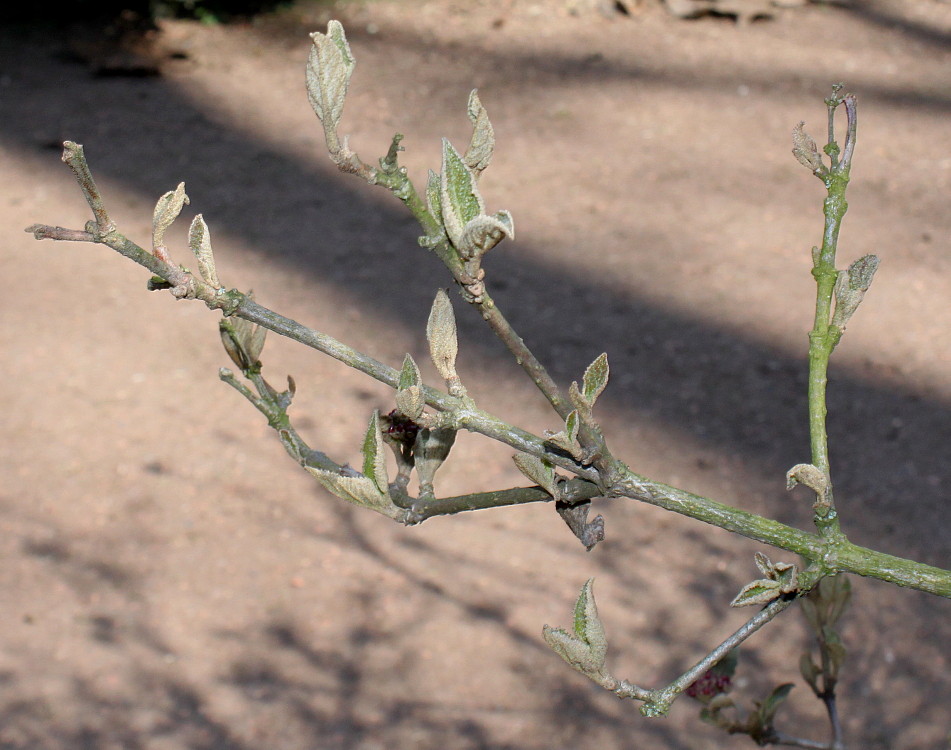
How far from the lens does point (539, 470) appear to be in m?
0.79

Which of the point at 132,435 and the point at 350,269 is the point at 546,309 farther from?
the point at 132,435

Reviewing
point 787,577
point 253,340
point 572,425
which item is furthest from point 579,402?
point 253,340

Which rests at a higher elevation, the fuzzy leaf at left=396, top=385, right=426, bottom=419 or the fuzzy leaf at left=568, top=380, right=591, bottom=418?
the fuzzy leaf at left=568, top=380, right=591, bottom=418

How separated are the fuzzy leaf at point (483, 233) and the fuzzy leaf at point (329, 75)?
11cm

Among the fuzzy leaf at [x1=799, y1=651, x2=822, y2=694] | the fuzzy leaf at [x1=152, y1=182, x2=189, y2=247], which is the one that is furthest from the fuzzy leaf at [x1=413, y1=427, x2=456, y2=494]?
the fuzzy leaf at [x1=799, y1=651, x2=822, y2=694]

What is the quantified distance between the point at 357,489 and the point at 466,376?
10.8ft

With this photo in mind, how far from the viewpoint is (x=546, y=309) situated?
4.45m

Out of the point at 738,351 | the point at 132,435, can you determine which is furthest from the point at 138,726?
the point at 738,351

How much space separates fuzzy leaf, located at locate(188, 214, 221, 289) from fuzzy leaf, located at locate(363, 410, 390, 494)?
0.16 m

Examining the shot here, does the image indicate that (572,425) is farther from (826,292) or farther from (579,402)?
(826,292)

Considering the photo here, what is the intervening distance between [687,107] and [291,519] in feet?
11.8

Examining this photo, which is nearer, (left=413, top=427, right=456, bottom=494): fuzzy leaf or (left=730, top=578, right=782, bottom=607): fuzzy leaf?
(left=730, top=578, right=782, bottom=607): fuzzy leaf

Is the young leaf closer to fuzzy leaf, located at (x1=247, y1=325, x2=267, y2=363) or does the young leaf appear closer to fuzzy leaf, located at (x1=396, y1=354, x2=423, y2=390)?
fuzzy leaf, located at (x1=396, y1=354, x2=423, y2=390)

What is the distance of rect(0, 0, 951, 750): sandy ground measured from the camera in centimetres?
295
